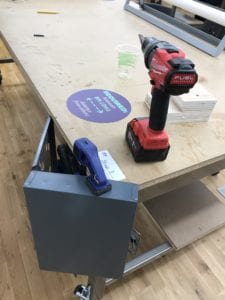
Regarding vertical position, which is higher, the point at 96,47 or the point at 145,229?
the point at 96,47

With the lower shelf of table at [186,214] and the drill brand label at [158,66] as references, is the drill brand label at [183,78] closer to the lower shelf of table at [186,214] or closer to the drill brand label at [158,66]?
the drill brand label at [158,66]

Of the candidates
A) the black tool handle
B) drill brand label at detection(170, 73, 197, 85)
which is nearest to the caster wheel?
the black tool handle

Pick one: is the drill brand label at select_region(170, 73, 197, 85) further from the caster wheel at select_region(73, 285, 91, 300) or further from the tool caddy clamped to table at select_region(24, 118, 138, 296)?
the caster wheel at select_region(73, 285, 91, 300)

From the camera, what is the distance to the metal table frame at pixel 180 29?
4.59ft

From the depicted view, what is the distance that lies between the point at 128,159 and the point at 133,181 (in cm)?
8

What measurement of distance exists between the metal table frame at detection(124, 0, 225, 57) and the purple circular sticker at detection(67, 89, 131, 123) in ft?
2.47

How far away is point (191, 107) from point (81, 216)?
50 centimetres

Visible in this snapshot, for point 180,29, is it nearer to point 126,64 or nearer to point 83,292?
point 126,64

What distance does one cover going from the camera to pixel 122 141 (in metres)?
0.76

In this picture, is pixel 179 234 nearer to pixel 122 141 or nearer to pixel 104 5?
pixel 122 141

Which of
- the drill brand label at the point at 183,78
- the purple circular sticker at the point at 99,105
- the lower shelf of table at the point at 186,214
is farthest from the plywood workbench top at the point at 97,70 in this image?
the lower shelf of table at the point at 186,214

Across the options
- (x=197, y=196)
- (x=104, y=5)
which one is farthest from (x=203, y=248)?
(x=104, y=5)

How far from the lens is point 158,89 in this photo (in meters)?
0.61

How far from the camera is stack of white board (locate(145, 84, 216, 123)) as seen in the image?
835mm
